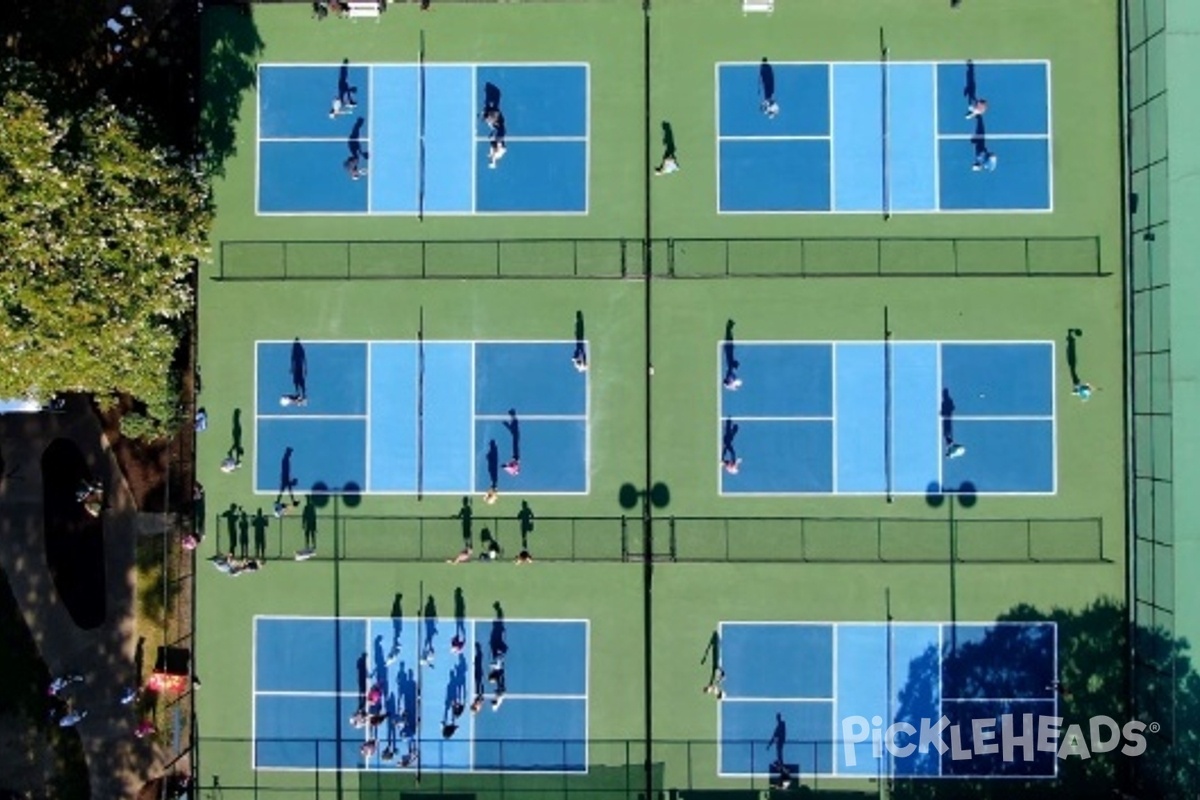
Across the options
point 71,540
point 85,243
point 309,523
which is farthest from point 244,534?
point 85,243

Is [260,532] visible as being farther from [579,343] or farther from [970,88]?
[970,88]

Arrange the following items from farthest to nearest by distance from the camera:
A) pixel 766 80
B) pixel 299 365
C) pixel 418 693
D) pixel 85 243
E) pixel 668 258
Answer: pixel 299 365
pixel 418 693
pixel 766 80
pixel 668 258
pixel 85 243

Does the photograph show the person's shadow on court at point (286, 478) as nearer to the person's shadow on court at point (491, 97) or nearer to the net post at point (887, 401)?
the person's shadow on court at point (491, 97)

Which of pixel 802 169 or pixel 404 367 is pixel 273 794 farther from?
pixel 802 169

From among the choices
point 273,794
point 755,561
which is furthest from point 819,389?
point 273,794

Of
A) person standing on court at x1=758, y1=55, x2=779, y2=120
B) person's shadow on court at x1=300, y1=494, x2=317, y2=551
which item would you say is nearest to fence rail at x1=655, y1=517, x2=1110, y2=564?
person's shadow on court at x1=300, y1=494, x2=317, y2=551

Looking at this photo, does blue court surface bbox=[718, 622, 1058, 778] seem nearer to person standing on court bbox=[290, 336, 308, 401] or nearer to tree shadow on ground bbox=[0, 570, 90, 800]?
person standing on court bbox=[290, 336, 308, 401]

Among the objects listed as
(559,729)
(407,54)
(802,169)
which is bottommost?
(559,729)
